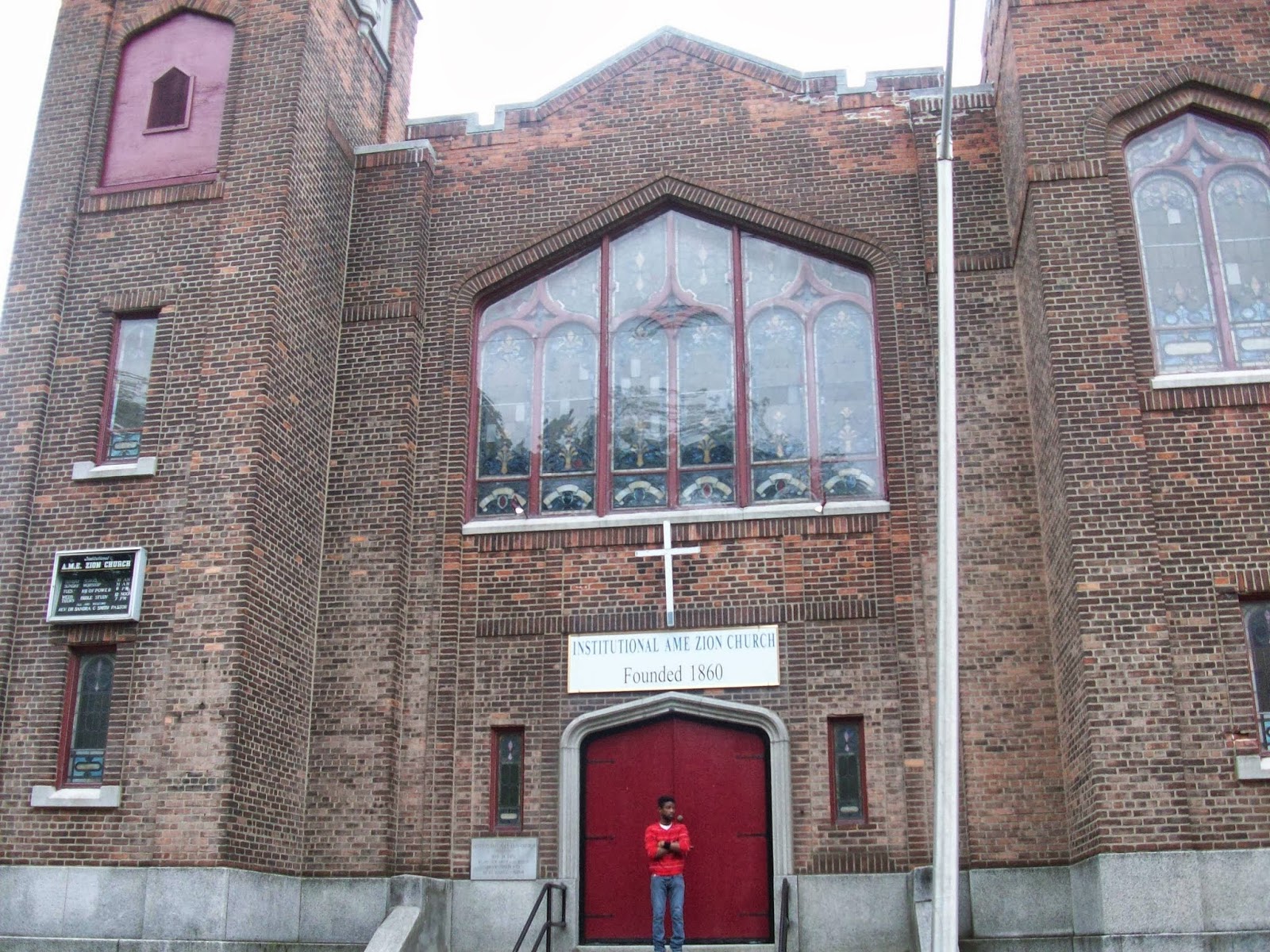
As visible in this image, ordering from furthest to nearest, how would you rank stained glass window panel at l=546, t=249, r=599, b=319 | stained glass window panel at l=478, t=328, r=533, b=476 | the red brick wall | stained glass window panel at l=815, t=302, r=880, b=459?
stained glass window panel at l=546, t=249, r=599, b=319 → stained glass window panel at l=478, t=328, r=533, b=476 → stained glass window panel at l=815, t=302, r=880, b=459 → the red brick wall

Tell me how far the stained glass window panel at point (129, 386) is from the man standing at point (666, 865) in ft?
21.3

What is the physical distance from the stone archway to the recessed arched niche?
289 inches

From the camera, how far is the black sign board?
14.1 meters

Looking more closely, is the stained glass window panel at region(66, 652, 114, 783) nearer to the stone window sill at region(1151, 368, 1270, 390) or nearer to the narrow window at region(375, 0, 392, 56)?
the narrow window at region(375, 0, 392, 56)

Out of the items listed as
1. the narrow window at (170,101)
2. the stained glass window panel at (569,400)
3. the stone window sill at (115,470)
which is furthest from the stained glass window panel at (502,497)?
the narrow window at (170,101)

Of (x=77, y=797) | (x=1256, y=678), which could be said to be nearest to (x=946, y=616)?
(x=1256, y=678)

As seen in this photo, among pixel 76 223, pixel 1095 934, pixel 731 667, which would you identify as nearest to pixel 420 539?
pixel 731 667

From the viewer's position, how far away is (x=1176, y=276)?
14.4 meters

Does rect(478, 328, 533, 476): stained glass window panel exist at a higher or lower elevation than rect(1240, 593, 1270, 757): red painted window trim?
higher

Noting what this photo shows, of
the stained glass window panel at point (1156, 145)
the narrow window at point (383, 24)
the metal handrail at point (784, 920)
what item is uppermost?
the narrow window at point (383, 24)

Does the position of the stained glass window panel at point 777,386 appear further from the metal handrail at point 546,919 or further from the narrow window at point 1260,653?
the metal handrail at point 546,919

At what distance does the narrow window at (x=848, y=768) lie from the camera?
1406cm

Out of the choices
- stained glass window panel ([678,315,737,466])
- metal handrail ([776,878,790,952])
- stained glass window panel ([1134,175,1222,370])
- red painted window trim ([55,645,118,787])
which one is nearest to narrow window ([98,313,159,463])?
red painted window trim ([55,645,118,787])

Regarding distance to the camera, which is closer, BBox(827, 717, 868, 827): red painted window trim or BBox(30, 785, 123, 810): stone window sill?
BBox(30, 785, 123, 810): stone window sill
